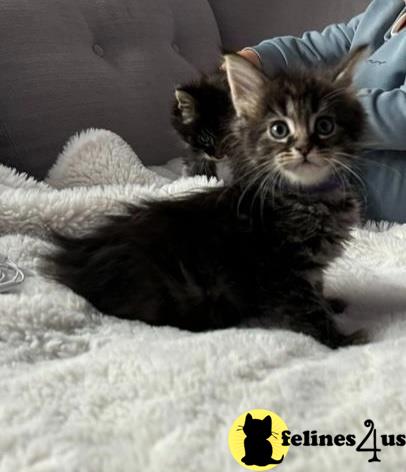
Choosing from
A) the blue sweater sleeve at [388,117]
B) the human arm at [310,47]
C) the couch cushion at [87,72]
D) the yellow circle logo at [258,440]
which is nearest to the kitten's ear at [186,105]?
the couch cushion at [87,72]

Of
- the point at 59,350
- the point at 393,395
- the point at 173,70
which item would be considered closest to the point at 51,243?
A: the point at 59,350

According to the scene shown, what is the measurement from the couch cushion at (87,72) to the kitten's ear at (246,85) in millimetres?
690

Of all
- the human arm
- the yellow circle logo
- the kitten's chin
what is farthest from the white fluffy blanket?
the human arm

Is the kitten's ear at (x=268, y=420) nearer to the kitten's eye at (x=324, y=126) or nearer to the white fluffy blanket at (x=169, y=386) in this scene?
the white fluffy blanket at (x=169, y=386)

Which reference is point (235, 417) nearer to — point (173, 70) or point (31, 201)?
point (31, 201)

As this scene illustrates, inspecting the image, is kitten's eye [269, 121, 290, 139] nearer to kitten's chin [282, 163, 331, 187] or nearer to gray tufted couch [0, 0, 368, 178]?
kitten's chin [282, 163, 331, 187]

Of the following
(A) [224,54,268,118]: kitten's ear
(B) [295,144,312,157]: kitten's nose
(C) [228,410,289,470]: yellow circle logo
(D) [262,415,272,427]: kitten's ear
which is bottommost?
(C) [228,410,289,470]: yellow circle logo

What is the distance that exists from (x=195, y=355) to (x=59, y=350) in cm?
20

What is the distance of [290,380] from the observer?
2.41 ft

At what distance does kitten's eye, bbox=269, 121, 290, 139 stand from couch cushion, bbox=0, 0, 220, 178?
2.58ft

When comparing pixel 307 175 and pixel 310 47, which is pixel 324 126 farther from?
pixel 310 47

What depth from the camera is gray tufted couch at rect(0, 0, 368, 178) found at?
1.60 metres

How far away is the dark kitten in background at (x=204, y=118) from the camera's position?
1.69m

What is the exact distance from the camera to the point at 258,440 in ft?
2.00
